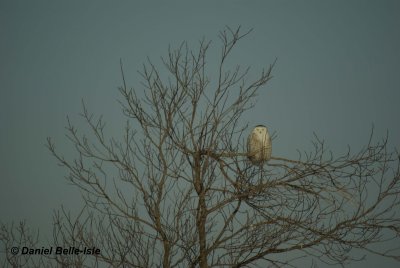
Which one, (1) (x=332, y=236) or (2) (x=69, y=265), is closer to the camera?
(1) (x=332, y=236)

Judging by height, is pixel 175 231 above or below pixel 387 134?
below

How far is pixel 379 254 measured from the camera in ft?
11.5

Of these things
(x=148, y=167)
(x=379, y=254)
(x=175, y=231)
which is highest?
(x=148, y=167)

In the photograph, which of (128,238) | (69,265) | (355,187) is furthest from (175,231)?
(355,187)

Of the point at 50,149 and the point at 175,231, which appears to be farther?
the point at 50,149

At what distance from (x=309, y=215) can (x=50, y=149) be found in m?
2.45

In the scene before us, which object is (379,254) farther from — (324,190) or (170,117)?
(170,117)

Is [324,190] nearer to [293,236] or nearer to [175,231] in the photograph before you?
[293,236]

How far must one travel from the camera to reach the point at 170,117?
3.72 meters

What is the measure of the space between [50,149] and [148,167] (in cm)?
99

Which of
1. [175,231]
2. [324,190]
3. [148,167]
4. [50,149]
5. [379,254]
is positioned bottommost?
[379,254]

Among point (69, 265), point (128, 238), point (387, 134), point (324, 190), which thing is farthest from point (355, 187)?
point (69, 265)

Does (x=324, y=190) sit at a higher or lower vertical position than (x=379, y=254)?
higher

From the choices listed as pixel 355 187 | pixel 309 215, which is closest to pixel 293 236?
pixel 309 215
